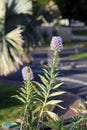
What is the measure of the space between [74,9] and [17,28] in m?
45.3

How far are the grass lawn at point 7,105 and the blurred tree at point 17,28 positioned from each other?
0.88 m

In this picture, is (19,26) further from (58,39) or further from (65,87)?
(58,39)

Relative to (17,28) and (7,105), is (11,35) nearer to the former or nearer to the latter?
(17,28)

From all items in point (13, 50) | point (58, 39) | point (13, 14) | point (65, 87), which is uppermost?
point (58, 39)

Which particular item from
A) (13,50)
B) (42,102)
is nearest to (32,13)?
(13,50)

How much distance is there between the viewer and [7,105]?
13.3m

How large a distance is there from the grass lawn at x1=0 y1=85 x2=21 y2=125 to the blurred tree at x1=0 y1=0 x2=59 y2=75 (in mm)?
875

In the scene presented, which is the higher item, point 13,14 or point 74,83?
point 13,14

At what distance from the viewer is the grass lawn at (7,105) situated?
11.6 meters

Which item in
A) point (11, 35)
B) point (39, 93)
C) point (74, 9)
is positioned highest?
point (39, 93)

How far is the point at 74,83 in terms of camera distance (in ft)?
63.4

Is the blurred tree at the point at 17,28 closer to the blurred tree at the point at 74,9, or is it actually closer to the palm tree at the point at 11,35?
the palm tree at the point at 11,35

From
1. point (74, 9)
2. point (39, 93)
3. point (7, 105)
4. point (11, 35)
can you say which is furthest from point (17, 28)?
point (74, 9)

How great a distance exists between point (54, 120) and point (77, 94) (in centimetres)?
1248
